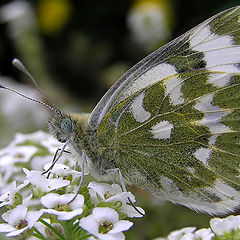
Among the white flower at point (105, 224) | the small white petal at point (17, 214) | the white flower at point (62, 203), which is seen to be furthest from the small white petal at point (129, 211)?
the small white petal at point (17, 214)

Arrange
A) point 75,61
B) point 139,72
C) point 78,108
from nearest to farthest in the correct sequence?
1. point 139,72
2. point 78,108
3. point 75,61

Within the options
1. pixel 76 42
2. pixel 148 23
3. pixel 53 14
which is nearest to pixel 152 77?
pixel 148 23

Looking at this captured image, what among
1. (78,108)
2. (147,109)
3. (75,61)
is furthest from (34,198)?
(75,61)

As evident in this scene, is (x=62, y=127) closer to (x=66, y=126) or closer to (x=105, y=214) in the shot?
(x=66, y=126)

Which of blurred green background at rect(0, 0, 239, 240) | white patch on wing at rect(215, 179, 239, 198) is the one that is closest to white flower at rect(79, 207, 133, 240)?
white patch on wing at rect(215, 179, 239, 198)

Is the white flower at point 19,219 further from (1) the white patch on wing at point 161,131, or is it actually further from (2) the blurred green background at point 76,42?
(2) the blurred green background at point 76,42

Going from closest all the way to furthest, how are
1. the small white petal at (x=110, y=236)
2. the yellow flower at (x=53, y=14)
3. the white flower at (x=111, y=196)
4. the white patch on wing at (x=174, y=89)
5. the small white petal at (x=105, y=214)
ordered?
the small white petal at (x=110, y=236)
the small white petal at (x=105, y=214)
the white flower at (x=111, y=196)
the white patch on wing at (x=174, y=89)
the yellow flower at (x=53, y=14)

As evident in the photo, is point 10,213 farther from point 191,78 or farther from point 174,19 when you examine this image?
point 174,19
